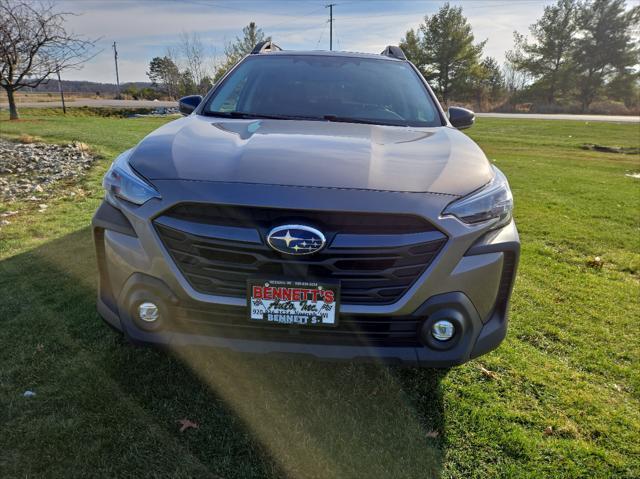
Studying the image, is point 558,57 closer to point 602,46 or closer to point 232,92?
point 602,46

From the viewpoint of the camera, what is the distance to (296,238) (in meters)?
1.86

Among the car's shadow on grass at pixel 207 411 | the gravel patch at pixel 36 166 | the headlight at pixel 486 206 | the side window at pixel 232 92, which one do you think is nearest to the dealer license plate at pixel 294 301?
the car's shadow on grass at pixel 207 411

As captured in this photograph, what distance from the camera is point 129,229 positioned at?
6.77 ft

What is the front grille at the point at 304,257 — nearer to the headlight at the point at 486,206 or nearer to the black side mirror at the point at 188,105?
the headlight at the point at 486,206

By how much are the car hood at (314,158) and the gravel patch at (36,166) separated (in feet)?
15.8

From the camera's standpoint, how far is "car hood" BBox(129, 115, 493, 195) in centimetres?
197

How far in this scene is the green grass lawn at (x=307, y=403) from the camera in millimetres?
2027

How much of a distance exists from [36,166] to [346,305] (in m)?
7.93

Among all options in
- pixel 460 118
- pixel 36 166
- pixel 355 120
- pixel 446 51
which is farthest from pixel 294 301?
pixel 446 51

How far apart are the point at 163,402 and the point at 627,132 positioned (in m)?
22.2

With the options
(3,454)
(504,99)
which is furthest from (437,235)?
(504,99)

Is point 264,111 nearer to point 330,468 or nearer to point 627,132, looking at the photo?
point 330,468

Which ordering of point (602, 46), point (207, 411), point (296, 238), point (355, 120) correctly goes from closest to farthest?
point (296, 238) < point (207, 411) < point (355, 120) < point (602, 46)

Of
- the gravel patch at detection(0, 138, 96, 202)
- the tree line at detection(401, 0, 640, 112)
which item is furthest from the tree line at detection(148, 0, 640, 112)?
the gravel patch at detection(0, 138, 96, 202)
